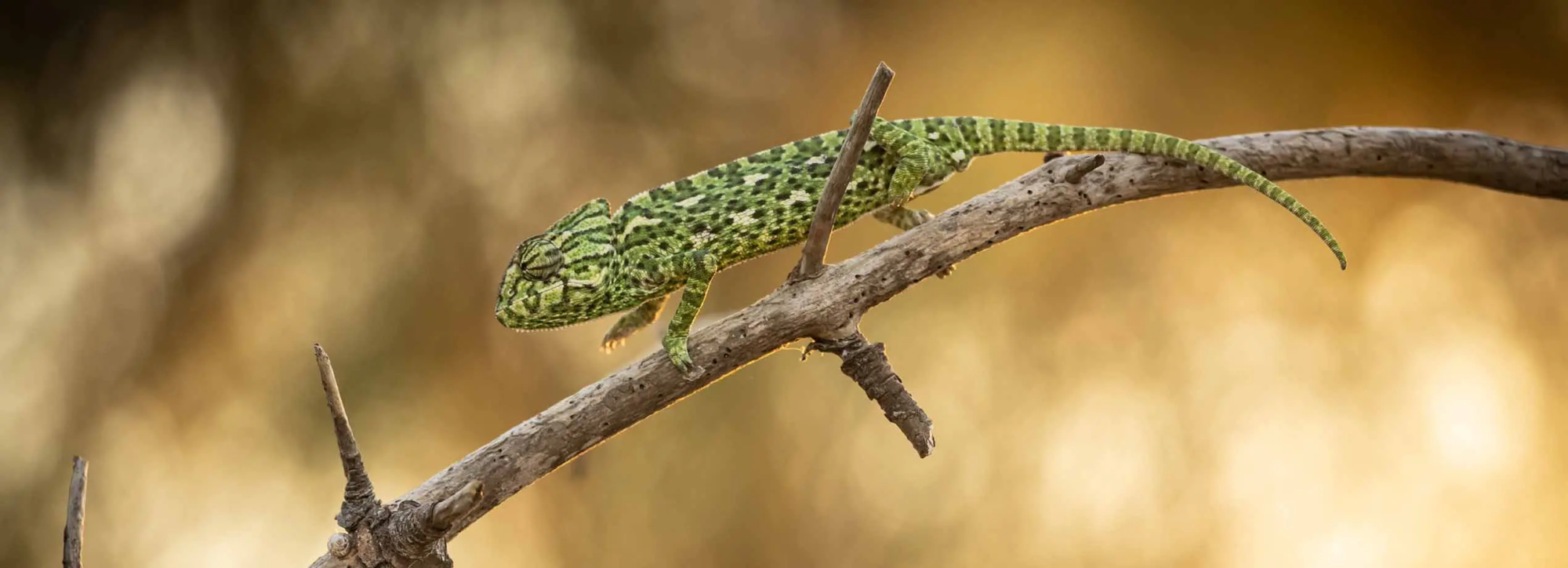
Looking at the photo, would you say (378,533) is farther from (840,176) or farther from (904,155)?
(904,155)

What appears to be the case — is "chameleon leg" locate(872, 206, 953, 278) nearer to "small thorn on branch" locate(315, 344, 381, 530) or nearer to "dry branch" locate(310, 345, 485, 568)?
"dry branch" locate(310, 345, 485, 568)

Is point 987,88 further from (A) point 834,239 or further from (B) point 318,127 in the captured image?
(B) point 318,127

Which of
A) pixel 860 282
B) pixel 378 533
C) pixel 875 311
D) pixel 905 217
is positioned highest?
pixel 875 311

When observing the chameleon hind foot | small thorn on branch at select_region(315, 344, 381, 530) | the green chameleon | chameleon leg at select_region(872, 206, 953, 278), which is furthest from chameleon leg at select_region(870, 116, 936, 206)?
small thorn on branch at select_region(315, 344, 381, 530)

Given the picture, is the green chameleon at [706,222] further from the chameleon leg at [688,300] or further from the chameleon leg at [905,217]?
the chameleon leg at [905,217]

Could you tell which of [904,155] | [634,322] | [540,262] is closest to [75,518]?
[540,262]

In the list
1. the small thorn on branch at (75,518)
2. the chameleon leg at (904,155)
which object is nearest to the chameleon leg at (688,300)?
the chameleon leg at (904,155)
